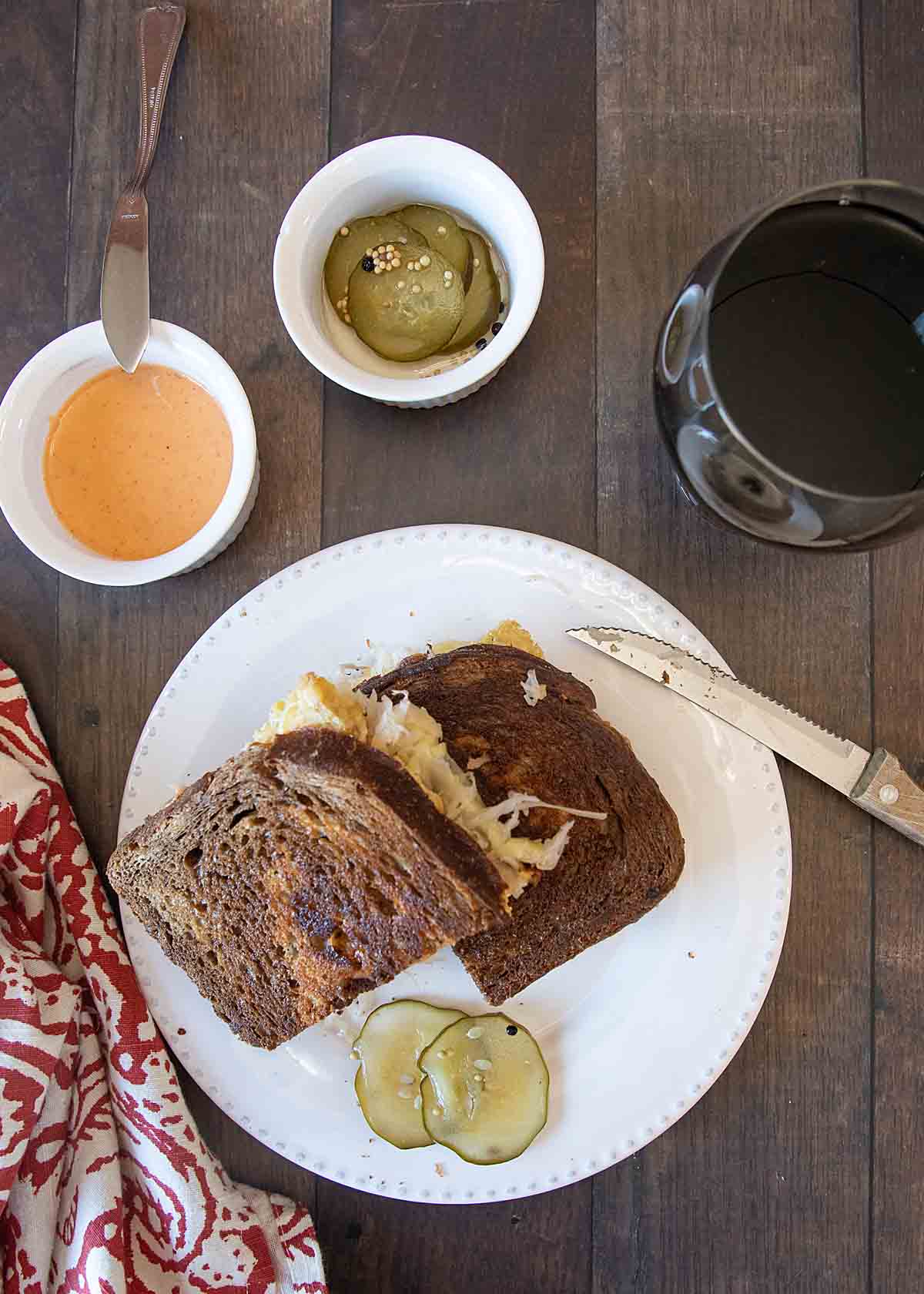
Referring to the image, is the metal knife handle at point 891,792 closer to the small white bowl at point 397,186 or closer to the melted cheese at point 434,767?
the melted cheese at point 434,767

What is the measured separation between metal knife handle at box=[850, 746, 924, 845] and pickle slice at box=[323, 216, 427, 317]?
39.4 inches

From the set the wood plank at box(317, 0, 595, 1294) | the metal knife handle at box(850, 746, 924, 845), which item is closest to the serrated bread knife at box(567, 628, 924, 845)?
the metal knife handle at box(850, 746, 924, 845)

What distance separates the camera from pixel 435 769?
1205mm

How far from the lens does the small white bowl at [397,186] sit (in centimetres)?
135

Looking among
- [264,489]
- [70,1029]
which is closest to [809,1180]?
[70,1029]

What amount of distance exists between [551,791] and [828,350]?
0.64 m

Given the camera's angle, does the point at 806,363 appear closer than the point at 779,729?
A: Yes

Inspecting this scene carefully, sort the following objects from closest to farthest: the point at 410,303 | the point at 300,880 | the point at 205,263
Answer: the point at 300,880 < the point at 410,303 < the point at 205,263

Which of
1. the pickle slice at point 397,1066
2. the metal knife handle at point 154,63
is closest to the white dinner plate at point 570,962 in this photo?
the pickle slice at point 397,1066

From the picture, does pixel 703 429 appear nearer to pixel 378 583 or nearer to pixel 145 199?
pixel 378 583

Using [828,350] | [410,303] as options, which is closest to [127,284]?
[410,303]

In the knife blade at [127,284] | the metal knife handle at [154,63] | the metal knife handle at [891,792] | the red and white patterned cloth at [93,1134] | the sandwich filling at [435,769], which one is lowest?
the red and white patterned cloth at [93,1134]

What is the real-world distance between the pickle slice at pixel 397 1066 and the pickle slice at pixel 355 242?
1046 mm

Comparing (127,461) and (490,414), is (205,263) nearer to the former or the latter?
(127,461)
